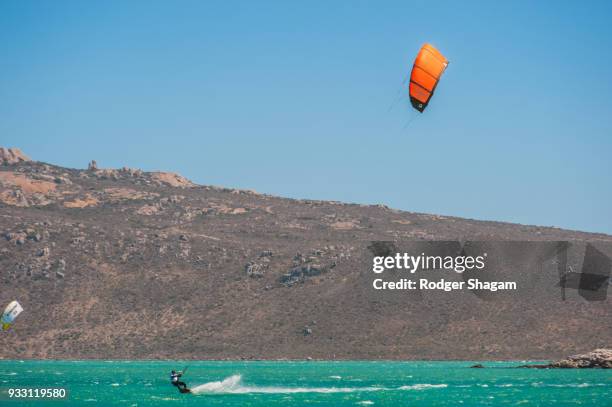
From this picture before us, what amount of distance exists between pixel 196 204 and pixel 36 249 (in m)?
42.4

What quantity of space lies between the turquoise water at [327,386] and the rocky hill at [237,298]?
19386mm

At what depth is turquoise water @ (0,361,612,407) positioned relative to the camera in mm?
63500

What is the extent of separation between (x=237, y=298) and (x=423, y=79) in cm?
9133

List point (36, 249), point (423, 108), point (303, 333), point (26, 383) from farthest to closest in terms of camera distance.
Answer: point (36, 249) < point (303, 333) < point (26, 383) < point (423, 108)

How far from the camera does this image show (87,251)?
14800 centimetres

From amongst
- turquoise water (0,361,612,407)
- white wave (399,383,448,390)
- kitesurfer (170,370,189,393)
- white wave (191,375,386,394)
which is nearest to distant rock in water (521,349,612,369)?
turquoise water (0,361,612,407)

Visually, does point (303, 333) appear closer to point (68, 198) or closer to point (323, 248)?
point (323, 248)

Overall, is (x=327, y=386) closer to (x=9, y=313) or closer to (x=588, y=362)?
(x=9, y=313)

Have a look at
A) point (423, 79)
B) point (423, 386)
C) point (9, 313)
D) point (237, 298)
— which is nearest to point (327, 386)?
point (423, 386)

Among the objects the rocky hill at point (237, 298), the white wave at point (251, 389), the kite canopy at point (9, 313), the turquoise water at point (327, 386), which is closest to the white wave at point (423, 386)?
the turquoise water at point (327, 386)

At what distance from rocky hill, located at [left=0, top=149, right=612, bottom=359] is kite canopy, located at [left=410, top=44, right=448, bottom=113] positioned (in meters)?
75.2

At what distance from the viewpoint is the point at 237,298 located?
464 feet

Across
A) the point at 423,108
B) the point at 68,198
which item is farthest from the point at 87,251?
the point at 423,108

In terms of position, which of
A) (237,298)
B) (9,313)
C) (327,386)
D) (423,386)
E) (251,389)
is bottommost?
(251,389)
